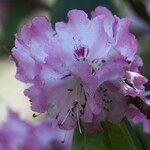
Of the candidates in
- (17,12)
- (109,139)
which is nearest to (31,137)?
(109,139)

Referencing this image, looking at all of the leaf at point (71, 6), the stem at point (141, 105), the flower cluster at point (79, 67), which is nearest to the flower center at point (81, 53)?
the flower cluster at point (79, 67)

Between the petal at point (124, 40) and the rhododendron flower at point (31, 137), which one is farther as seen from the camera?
the rhododendron flower at point (31, 137)

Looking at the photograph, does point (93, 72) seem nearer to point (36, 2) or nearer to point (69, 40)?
point (69, 40)

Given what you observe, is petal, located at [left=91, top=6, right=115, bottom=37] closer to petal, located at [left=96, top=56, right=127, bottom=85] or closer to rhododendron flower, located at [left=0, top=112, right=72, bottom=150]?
petal, located at [left=96, top=56, right=127, bottom=85]

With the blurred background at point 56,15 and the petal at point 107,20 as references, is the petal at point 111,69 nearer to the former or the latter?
the petal at point 107,20

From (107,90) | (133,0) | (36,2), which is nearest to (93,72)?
(107,90)

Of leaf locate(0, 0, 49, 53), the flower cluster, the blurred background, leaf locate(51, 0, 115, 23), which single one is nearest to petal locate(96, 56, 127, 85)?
the flower cluster
